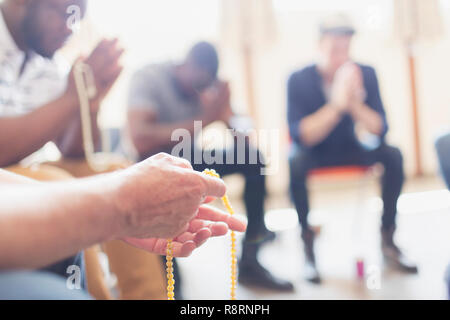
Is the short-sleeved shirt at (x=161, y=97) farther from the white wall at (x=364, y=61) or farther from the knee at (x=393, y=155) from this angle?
the white wall at (x=364, y=61)

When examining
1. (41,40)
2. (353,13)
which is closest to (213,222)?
(41,40)

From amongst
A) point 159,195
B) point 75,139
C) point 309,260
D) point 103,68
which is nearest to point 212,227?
point 159,195

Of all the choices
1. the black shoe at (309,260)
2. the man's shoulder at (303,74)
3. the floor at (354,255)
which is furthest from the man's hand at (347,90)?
the black shoe at (309,260)

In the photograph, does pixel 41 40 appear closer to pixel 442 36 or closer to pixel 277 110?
pixel 277 110

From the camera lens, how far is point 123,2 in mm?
679

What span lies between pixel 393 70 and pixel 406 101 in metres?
0.22

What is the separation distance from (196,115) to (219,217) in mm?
520

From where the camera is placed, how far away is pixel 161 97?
1072mm

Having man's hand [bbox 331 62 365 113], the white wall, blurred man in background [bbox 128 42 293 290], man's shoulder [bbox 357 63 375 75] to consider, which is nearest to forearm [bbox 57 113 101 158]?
blurred man in background [bbox 128 42 293 290]

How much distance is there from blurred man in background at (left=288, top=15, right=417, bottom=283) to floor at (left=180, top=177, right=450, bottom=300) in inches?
4.7

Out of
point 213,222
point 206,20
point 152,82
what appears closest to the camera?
point 213,222

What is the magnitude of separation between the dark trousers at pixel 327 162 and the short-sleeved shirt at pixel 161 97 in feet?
1.62

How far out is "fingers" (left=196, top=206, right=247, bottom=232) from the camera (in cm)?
50

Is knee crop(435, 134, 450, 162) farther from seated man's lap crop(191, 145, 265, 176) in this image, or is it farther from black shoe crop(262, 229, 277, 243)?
black shoe crop(262, 229, 277, 243)
